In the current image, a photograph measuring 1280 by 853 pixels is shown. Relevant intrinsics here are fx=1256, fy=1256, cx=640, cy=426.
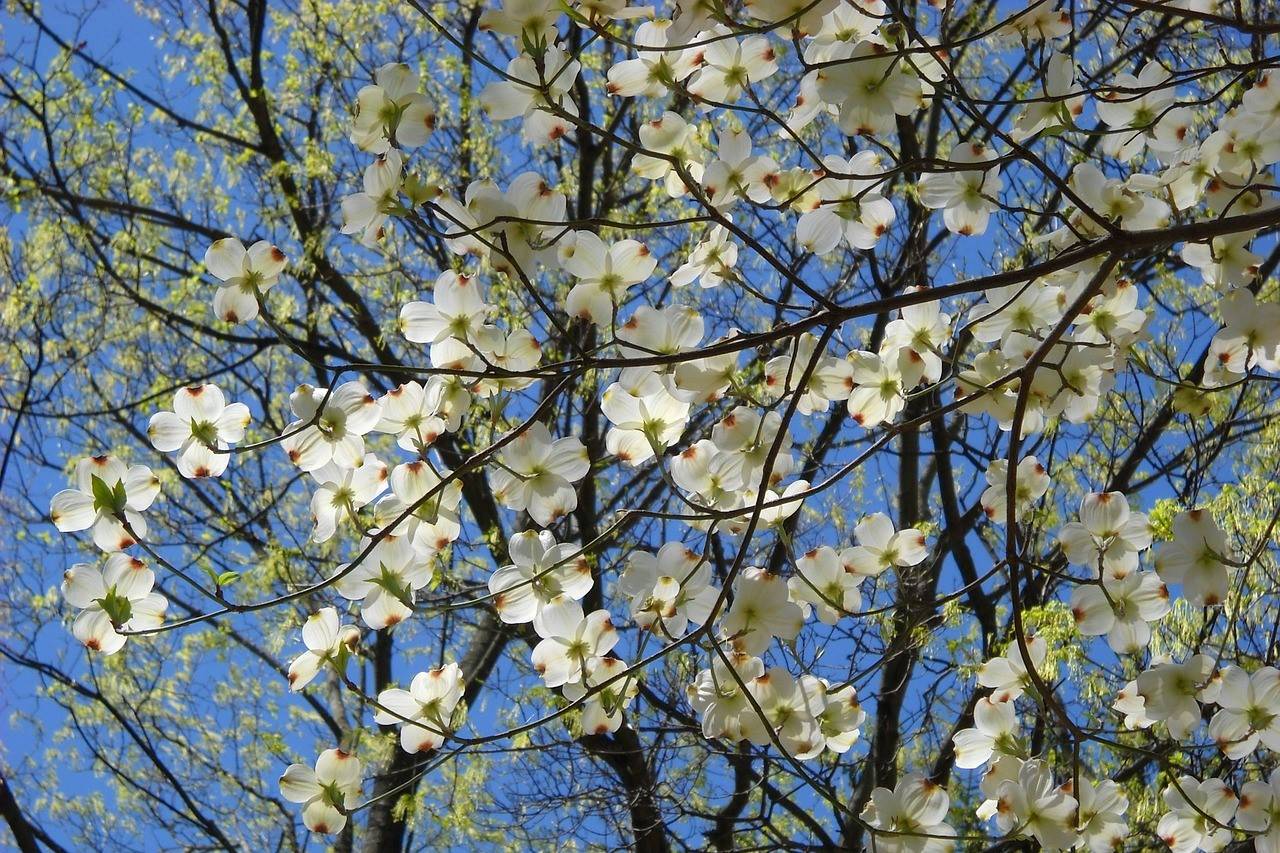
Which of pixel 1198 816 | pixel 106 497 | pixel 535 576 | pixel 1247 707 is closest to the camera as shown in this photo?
pixel 106 497

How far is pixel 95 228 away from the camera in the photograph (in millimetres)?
5297

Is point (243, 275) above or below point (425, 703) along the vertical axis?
above

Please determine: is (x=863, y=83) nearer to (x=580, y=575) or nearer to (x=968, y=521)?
(x=580, y=575)

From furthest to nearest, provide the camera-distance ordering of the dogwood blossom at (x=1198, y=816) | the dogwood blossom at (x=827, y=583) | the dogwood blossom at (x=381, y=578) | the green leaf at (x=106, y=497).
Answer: the dogwood blossom at (x=1198, y=816)
the dogwood blossom at (x=827, y=583)
the dogwood blossom at (x=381, y=578)
the green leaf at (x=106, y=497)

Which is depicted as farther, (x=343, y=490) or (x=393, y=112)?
(x=343, y=490)

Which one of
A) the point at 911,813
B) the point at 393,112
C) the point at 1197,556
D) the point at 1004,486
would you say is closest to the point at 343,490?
the point at 393,112

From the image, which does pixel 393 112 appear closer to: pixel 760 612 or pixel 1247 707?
pixel 760 612

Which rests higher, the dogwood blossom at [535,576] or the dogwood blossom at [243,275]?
the dogwood blossom at [243,275]

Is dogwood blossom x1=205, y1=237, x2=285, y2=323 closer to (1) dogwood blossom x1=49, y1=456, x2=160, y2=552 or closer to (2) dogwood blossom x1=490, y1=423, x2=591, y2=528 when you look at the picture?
(1) dogwood blossom x1=49, y1=456, x2=160, y2=552

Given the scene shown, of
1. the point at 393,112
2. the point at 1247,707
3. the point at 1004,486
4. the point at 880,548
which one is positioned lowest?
the point at 1247,707

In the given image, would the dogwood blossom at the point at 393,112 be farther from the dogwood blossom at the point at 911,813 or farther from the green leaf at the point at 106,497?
the dogwood blossom at the point at 911,813

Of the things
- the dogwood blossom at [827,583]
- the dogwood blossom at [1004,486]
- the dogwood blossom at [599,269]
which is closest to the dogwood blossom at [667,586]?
the dogwood blossom at [827,583]

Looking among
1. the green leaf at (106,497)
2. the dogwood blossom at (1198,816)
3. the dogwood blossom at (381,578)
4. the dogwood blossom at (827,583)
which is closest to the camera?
the green leaf at (106,497)

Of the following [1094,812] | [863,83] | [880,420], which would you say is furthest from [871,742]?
[863,83]
